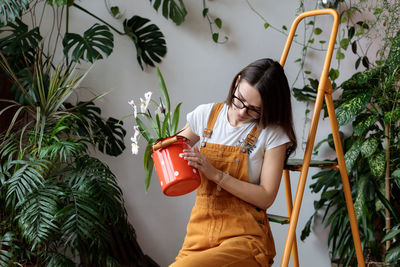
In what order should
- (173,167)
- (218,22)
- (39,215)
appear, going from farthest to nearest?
(218,22) → (39,215) → (173,167)

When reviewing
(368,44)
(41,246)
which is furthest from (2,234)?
(368,44)

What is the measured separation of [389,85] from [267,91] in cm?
100

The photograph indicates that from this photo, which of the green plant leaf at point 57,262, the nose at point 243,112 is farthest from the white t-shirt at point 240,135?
the green plant leaf at point 57,262

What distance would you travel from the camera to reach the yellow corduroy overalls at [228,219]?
5.59 feet

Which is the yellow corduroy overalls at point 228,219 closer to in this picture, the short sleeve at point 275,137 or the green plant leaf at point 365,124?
the short sleeve at point 275,137

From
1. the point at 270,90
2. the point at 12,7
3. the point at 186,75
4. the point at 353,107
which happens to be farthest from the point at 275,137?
the point at 12,7

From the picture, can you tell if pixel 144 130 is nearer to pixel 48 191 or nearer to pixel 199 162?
pixel 199 162

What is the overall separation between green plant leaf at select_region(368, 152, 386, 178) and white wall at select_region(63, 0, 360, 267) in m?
0.58

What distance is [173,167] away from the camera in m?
1.55

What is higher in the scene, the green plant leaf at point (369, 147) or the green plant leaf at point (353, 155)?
the green plant leaf at point (369, 147)

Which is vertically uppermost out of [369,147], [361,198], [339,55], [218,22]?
[218,22]

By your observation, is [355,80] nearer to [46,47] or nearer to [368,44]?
[368,44]

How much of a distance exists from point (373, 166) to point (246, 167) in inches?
37.5

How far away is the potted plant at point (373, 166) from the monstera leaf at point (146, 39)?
113 cm
